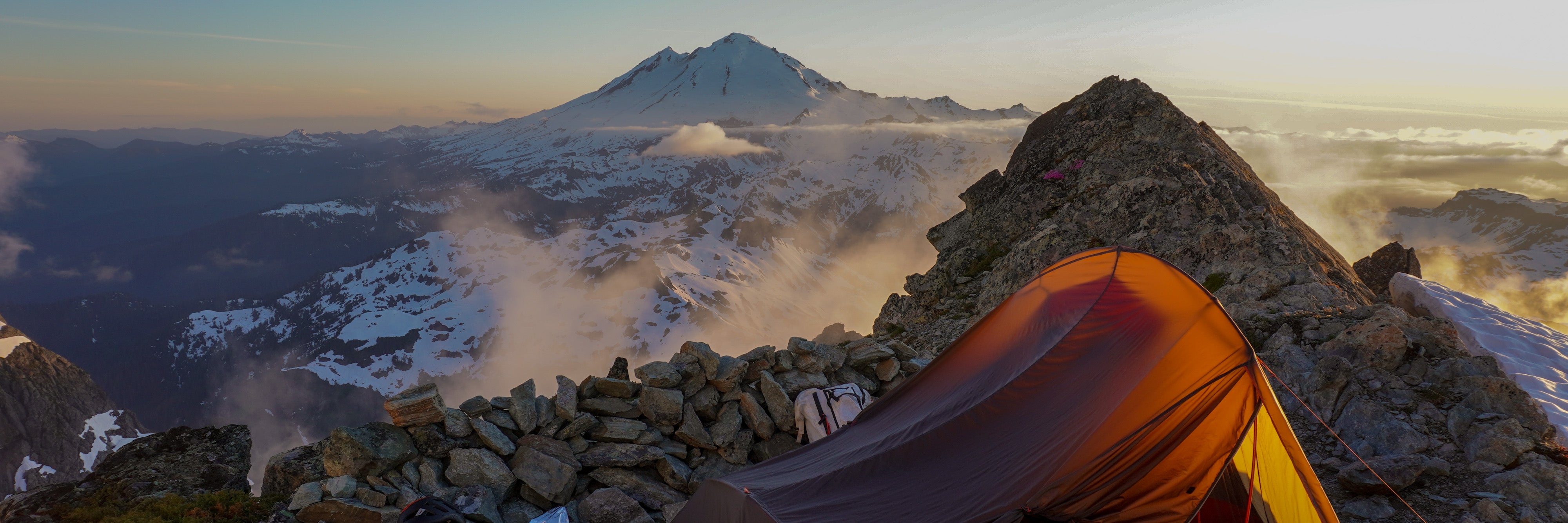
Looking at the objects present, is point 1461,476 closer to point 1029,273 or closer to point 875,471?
Result: point 875,471

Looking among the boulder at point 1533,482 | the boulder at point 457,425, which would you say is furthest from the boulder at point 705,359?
the boulder at point 1533,482

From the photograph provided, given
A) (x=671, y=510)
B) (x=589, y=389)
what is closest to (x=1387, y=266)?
(x=671, y=510)

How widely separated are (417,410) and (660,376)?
3505 mm

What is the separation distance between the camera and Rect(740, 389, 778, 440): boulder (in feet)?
35.8

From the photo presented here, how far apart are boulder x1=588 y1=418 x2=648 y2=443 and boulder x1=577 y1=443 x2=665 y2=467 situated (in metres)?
0.12

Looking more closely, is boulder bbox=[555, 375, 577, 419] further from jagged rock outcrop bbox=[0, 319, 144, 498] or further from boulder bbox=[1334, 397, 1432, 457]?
jagged rock outcrop bbox=[0, 319, 144, 498]

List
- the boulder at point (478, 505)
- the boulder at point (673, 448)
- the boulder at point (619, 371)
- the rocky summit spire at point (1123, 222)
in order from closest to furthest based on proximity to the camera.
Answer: the boulder at point (478, 505) → the boulder at point (673, 448) → the boulder at point (619, 371) → the rocky summit spire at point (1123, 222)

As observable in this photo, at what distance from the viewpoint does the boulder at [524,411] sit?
10.1 meters

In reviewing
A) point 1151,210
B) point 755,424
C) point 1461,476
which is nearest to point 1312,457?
point 1461,476

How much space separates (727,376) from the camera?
11.2m

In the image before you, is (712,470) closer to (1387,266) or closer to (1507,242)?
(1387,266)

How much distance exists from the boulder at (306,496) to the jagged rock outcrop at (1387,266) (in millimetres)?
21713

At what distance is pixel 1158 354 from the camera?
609cm

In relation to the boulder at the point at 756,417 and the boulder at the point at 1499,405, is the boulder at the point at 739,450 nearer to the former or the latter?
the boulder at the point at 756,417
